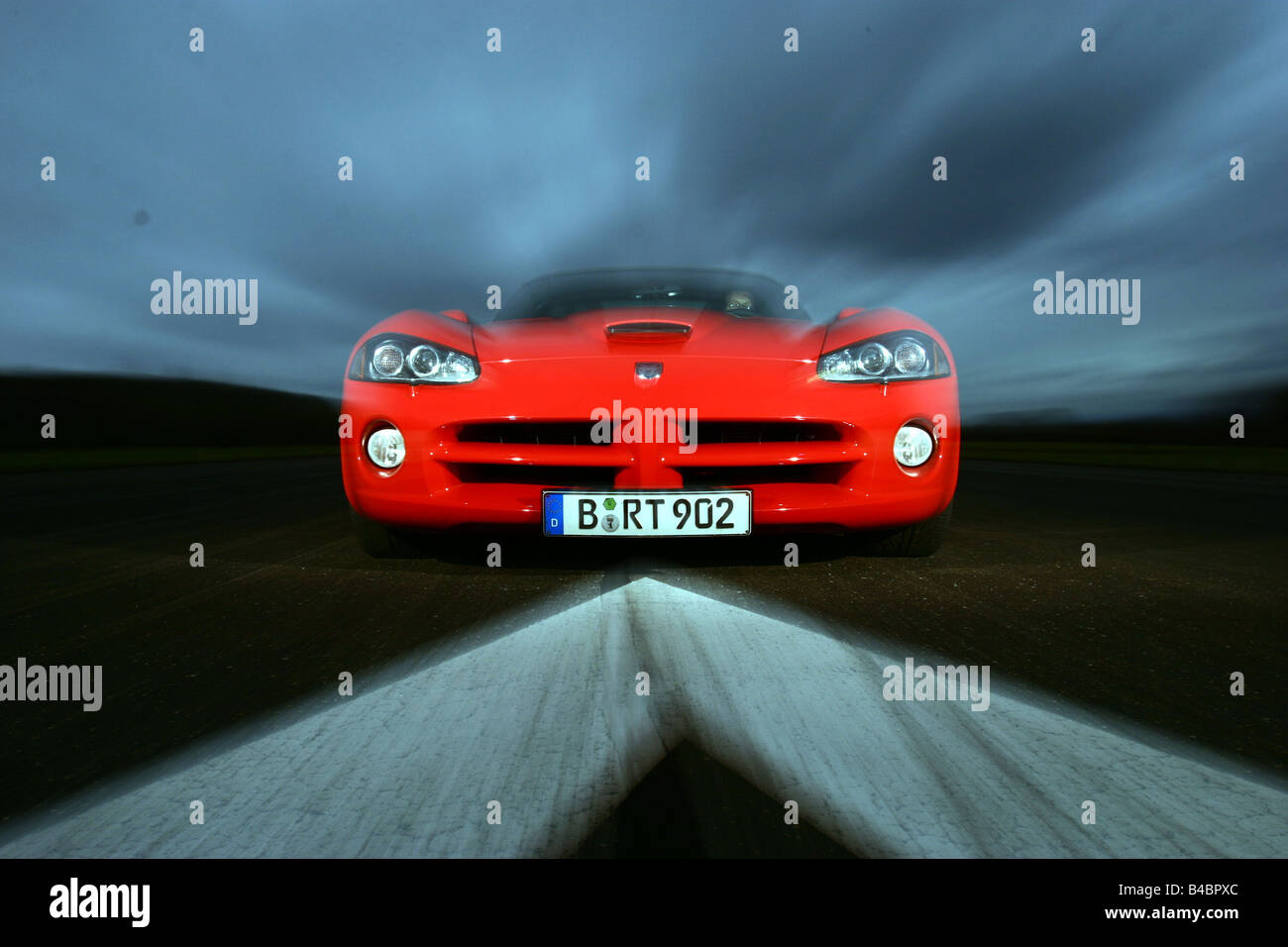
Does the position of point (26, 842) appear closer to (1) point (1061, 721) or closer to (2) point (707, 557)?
(1) point (1061, 721)

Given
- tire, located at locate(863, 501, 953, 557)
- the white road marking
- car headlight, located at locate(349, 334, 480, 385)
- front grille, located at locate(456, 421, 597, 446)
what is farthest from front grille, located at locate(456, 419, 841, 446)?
the white road marking

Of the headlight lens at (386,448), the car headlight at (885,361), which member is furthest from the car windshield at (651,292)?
the headlight lens at (386,448)

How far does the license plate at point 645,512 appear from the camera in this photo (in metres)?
2.70

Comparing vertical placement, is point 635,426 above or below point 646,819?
above

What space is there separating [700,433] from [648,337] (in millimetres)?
521

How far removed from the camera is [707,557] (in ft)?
10.9

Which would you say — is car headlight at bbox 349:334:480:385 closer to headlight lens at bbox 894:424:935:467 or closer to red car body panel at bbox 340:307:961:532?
red car body panel at bbox 340:307:961:532

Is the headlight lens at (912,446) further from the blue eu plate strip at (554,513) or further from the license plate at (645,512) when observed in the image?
the blue eu plate strip at (554,513)

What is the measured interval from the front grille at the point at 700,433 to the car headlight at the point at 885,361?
0.22m

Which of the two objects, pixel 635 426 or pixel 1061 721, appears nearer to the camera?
pixel 1061 721

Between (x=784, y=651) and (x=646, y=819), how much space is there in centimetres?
99

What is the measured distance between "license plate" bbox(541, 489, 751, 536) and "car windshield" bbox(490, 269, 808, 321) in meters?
1.77

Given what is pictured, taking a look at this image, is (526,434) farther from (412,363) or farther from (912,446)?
(912,446)
